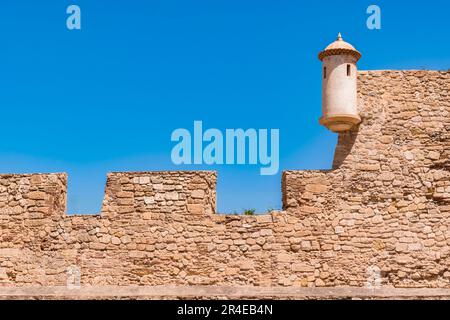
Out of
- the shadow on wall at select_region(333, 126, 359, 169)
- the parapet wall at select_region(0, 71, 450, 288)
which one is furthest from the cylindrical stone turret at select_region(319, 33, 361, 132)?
the parapet wall at select_region(0, 71, 450, 288)

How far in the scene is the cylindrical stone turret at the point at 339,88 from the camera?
1242cm

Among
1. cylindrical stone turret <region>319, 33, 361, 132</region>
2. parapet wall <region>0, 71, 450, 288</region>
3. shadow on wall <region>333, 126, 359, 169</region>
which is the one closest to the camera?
parapet wall <region>0, 71, 450, 288</region>

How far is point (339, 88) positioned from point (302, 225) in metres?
2.33

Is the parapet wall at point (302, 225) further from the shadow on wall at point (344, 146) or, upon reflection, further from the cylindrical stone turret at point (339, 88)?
the cylindrical stone turret at point (339, 88)

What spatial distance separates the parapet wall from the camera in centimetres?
1223

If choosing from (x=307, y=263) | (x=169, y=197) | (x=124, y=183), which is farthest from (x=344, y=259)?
(x=124, y=183)

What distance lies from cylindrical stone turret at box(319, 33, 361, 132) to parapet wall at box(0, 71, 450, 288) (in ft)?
0.81

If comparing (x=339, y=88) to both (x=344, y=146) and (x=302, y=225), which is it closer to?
(x=344, y=146)

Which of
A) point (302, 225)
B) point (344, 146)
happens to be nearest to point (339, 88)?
point (344, 146)

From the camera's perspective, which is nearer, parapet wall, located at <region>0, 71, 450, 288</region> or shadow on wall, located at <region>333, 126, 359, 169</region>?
parapet wall, located at <region>0, 71, 450, 288</region>

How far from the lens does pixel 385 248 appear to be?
12.2 meters

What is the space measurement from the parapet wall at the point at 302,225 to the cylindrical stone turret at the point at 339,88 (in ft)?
0.81

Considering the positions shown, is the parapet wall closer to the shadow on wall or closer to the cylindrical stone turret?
the shadow on wall
